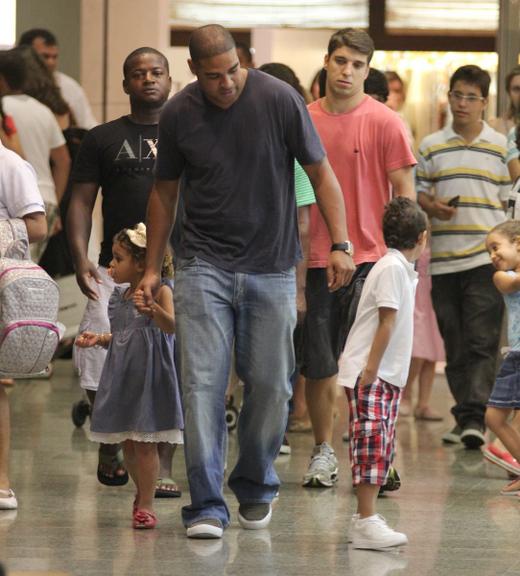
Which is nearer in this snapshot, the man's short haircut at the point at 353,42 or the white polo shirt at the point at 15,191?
the white polo shirt at the point at 15,191

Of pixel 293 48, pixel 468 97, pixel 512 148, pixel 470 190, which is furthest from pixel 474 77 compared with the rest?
pixel 293 48

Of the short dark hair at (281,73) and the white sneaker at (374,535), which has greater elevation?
the short dark hair at (281,73)

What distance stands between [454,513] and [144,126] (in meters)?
2.21

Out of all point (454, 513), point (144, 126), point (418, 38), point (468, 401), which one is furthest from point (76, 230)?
point (418, 38)

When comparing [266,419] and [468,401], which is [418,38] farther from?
[266,419]

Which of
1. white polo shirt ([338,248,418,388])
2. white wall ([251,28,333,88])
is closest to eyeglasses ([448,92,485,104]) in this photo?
white polo shirt ([338,248,418,388])

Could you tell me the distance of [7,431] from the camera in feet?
22.0

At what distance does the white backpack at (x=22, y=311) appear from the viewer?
251 inches

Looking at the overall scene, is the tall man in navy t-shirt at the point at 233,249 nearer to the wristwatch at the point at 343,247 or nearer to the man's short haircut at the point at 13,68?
the wristwatch at the point at 343,247

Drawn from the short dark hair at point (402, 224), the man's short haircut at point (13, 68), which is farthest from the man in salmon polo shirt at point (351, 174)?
the man's short haircut at point (13, 68)

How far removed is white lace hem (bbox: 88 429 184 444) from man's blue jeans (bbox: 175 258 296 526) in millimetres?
239

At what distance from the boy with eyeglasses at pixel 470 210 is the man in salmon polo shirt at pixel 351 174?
147cm

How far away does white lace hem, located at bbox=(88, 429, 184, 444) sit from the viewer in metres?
6.35

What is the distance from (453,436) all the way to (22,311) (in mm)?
3441
